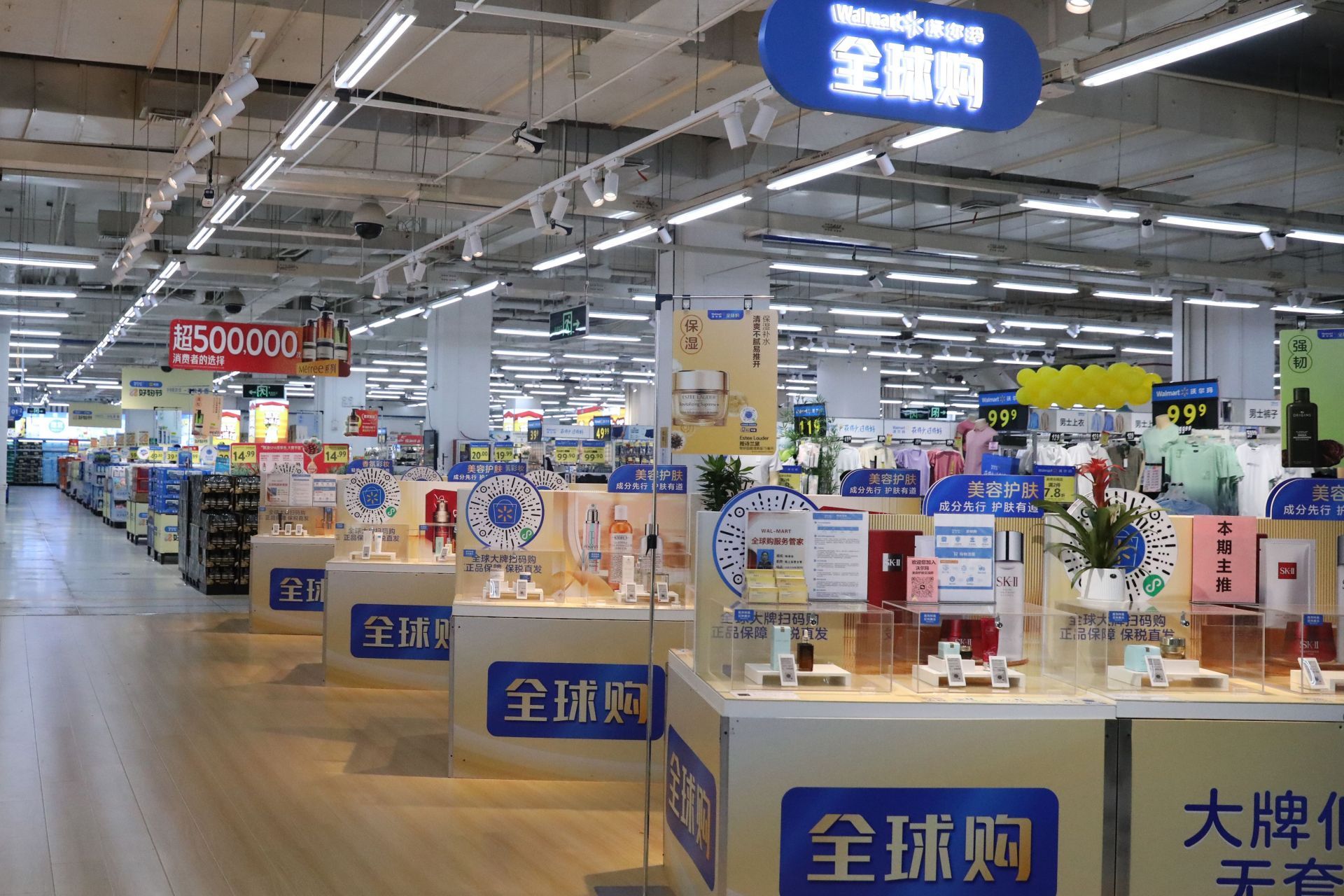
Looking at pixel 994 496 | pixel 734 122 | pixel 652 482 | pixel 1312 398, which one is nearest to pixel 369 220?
pixel 734 122

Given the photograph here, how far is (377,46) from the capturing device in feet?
18.6

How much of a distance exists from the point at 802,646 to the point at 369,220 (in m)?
8.53

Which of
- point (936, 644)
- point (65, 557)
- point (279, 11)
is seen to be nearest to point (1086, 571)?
point (936, 644)

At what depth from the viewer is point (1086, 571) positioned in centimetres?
425

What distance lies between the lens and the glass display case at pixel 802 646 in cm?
383

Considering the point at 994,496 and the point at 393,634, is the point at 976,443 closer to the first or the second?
the point at 393,634

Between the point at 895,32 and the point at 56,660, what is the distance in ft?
26.4

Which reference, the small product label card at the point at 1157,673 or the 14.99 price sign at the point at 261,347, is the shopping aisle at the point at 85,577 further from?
the small product label card at the point at 1157,673

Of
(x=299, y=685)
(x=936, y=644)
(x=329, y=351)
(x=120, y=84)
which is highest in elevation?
(x=120, y=84)

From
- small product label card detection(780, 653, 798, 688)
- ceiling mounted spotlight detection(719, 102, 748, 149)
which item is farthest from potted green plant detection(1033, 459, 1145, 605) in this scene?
ceiling mounted spotlight detection(719, 102, 748, 149)

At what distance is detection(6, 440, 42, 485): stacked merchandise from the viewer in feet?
139

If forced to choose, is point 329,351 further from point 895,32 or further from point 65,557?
point 895,32

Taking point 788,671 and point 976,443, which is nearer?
point 788,671

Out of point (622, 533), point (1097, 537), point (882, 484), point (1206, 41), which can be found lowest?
point (622, 533)
